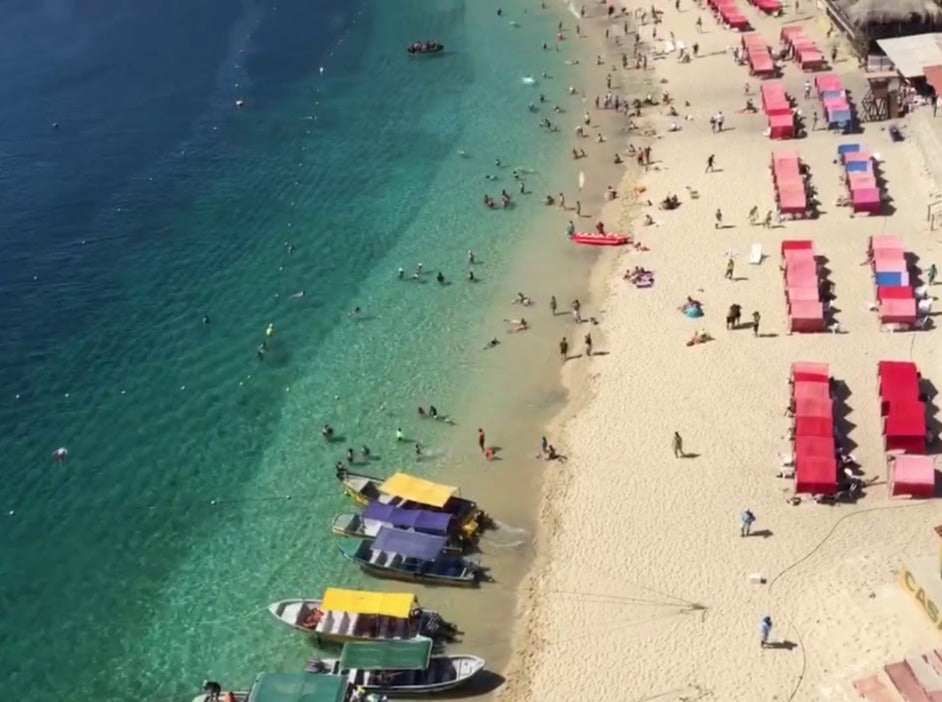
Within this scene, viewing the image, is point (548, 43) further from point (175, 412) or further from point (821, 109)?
point (175, 412)

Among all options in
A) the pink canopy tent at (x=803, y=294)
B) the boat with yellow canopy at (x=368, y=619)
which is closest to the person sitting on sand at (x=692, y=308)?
the pink canopy tent at (x=803, y=294)

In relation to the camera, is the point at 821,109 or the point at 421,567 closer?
the point at 421,567

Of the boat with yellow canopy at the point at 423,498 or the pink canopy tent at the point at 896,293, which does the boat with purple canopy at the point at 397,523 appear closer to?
the boat with yellow canopy at the point at 423,498

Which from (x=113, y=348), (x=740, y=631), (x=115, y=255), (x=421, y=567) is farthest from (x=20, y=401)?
(x=740, y=631)

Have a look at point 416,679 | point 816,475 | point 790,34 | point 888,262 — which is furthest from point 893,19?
point 416,679

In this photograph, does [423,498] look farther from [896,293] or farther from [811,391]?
[896,293]

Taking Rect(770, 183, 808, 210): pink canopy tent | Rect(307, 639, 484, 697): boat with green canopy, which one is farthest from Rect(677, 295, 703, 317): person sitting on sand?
Rect(307, 639, 484, 697): boat with green canopy
